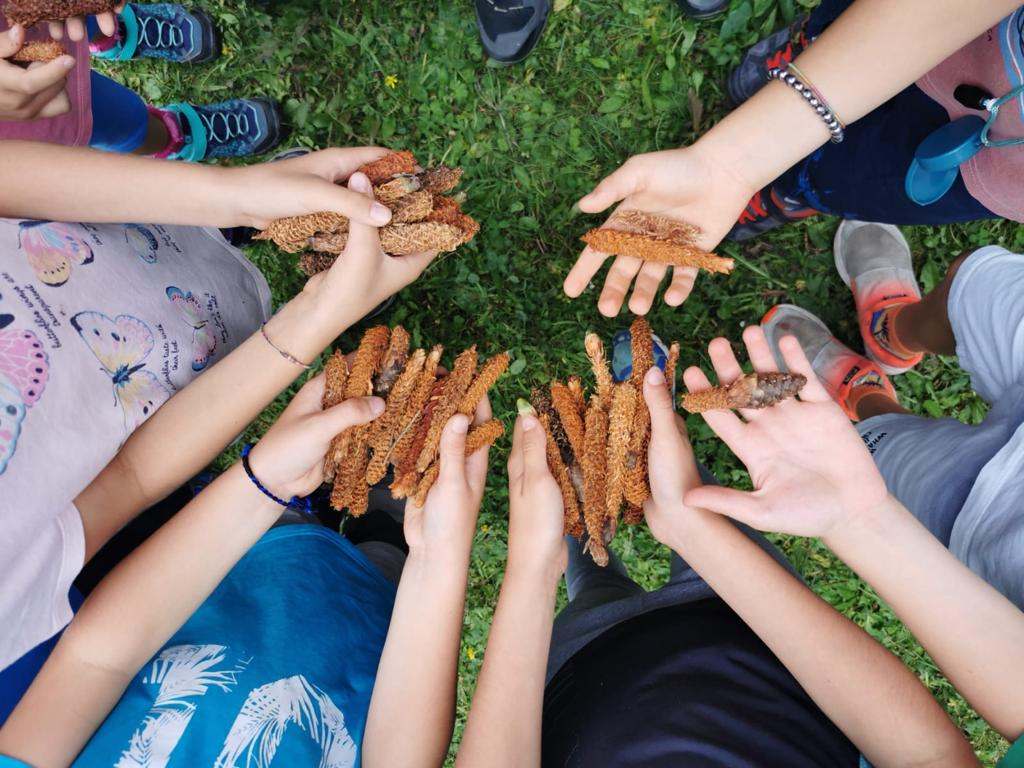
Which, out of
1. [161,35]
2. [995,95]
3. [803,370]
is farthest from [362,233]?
[161,35]

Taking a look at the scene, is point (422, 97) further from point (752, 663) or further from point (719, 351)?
point (752, 663)

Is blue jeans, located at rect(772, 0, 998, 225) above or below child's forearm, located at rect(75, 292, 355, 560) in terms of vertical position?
above

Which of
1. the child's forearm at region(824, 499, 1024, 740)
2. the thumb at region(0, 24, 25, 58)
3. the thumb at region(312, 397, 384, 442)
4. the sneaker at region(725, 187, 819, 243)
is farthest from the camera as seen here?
the sneaker at region(725, 187, 819, 243)

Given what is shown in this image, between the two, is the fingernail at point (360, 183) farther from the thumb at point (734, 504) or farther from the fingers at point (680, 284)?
the thumb at point (734, 504)

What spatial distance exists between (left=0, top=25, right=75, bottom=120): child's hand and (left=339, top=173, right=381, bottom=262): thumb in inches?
41.4

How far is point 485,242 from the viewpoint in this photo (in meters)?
3.93

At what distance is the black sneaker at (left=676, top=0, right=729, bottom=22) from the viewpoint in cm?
355

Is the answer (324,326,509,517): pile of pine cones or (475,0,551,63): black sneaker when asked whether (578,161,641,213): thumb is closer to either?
(324,326,509,517): pile of pine cones

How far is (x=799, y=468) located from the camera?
7.10 feet

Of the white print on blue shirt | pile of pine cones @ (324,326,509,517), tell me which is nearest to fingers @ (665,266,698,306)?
pile of pine cones @ (324,326,509,517)

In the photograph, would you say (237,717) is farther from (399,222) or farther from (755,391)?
(755,391)

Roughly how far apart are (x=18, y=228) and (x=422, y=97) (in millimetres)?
2564

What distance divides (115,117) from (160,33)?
1.04 meters

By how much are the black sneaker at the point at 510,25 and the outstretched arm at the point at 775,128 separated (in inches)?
59.9
